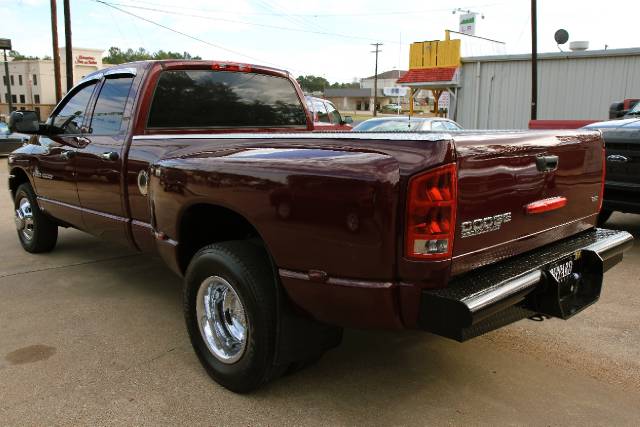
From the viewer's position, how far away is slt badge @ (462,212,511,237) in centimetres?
228

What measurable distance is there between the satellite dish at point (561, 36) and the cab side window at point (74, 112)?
21.0 metres

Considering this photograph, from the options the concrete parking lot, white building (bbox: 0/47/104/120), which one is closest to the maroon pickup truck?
the concrete parking lot

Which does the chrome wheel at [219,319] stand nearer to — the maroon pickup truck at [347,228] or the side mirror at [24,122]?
the maroon pickup truck at [347,228]

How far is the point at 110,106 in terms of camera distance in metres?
4.27

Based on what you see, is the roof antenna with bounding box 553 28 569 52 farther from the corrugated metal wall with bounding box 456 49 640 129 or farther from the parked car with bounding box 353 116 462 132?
the parked car with bounding box 353 116 462 132

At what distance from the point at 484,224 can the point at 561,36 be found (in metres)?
22.1

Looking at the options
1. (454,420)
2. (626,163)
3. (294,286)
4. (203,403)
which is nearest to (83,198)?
(203,403)

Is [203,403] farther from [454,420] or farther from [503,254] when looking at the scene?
[503,254]

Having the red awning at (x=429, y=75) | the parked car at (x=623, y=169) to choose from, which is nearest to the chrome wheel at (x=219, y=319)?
the parked car at (x=623, y=169)

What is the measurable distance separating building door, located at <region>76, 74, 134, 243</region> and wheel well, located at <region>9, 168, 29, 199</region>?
66.0 inches

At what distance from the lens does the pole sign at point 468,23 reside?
1006 inches

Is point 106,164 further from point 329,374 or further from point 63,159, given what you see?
point 329,374

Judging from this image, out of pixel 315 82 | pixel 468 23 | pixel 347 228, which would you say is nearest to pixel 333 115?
pixel 347 228

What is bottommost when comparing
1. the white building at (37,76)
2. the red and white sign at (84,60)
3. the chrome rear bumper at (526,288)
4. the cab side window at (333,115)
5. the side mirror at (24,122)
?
the chrome rear bumper at (526,288)
